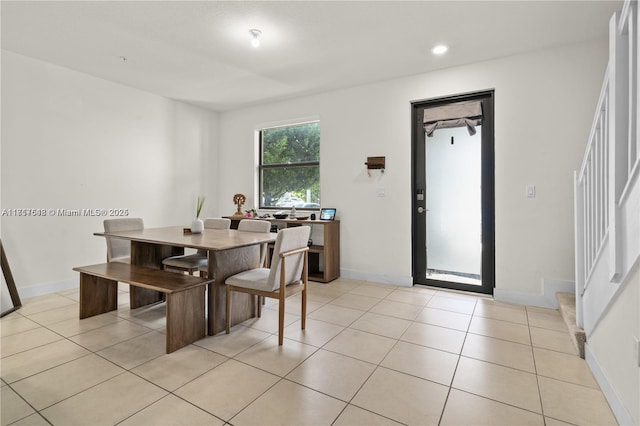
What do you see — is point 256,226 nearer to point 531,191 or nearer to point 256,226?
point 256,226

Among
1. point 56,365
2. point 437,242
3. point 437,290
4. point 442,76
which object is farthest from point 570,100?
point 56,365

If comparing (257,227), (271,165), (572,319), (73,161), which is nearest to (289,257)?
(257,227)

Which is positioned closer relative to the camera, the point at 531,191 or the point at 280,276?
the point at 280,276

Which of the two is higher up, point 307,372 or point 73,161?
point 73,161

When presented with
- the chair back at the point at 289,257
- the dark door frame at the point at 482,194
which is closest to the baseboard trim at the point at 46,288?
the chair back at the point at 289,257

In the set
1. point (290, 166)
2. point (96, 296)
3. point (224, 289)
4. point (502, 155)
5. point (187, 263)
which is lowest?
point (96, 296)

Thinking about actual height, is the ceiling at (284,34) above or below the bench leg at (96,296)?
above

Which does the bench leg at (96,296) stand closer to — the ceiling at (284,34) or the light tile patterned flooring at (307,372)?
the light tile patterned flooring at (307,372)

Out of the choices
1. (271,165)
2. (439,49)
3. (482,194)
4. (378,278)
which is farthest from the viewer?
(271,165)

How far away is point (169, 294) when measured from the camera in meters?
2.26

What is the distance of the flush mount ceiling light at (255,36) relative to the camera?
295cm

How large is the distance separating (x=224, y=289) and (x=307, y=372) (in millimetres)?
→ 1063

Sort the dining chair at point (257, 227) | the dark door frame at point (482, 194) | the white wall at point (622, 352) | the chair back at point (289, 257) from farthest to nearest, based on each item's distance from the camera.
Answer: the dark door frame at point (482, 194) < the dining chair at point (257, 227) < the chair back at point (289, 257) < the white wall at point (622, 352)

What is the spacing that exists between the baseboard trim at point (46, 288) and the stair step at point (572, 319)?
17.0 ft
